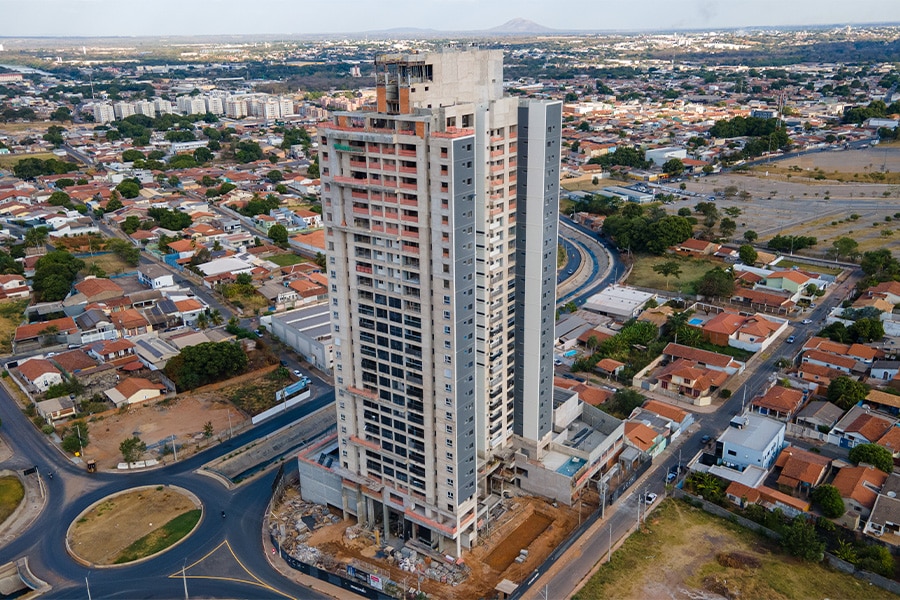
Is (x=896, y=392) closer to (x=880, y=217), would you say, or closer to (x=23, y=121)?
(x=880, y=217)

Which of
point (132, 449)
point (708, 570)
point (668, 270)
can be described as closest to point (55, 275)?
point (132, 449)

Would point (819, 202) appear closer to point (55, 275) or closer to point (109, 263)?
point (109, 263)

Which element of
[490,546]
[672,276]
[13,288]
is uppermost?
[13,288]

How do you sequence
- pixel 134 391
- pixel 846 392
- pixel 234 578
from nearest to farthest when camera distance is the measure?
pixel 234 578 < pixel 846 392 < pixel 134 391

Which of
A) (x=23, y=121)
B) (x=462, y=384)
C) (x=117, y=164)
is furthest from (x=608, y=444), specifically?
(x=23, y=121)

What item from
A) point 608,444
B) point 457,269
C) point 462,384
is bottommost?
point 608,444

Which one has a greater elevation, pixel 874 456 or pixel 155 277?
pixel 155 277

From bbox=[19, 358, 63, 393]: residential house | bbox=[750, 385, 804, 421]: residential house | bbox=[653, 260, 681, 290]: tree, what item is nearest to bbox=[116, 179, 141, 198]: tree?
bbox=[19, 358, 63, 393]: residential house
